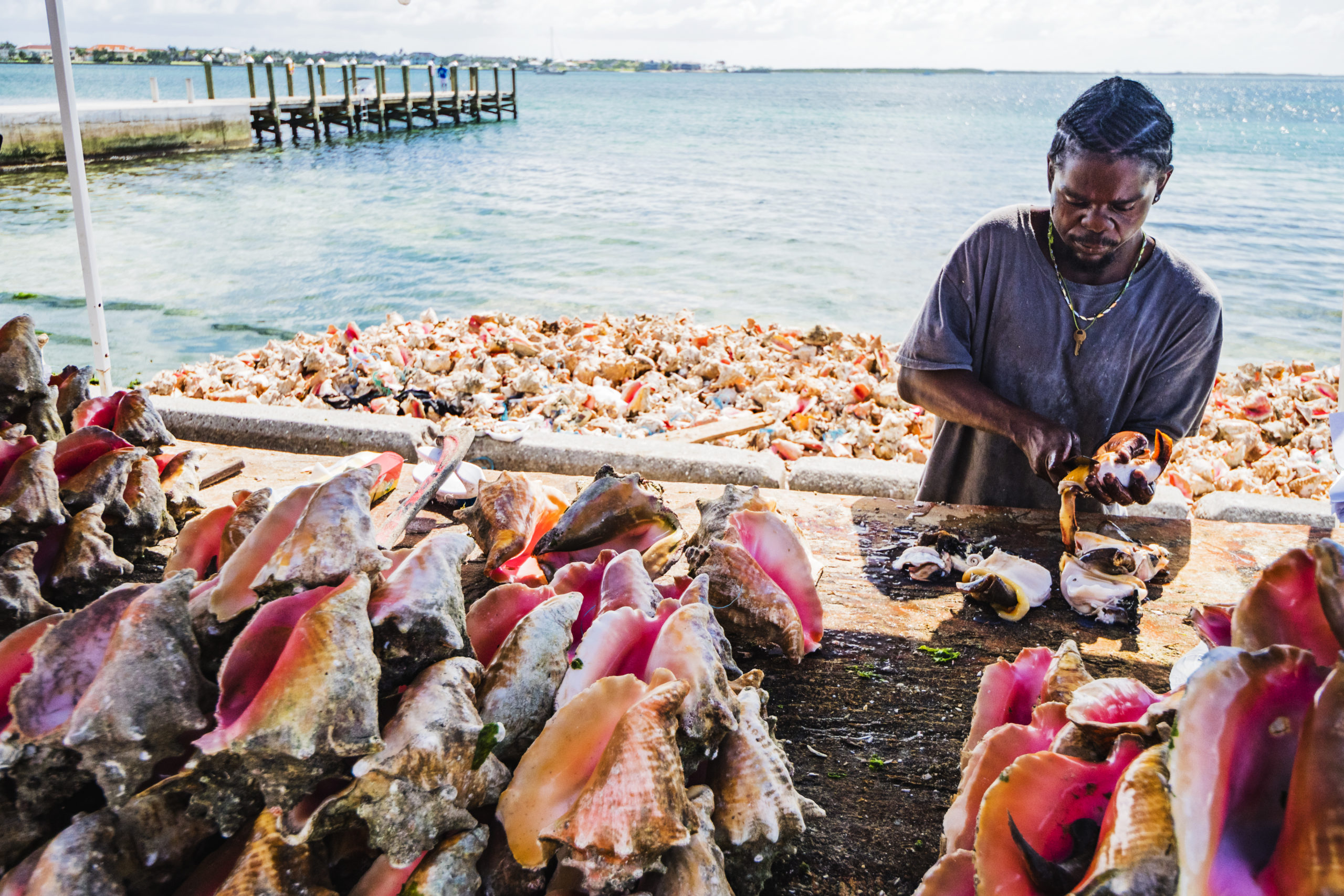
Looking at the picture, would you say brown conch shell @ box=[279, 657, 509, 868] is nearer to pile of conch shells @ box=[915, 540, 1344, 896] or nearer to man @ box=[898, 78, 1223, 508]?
pile of conch shells @ box=[915, 540, 1344, 896]

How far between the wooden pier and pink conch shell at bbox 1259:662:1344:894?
Answer: 30887mm

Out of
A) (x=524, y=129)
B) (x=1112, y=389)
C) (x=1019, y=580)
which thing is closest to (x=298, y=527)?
(x=1019, y=580)

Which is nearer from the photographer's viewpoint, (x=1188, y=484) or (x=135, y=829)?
(x=135, y=829)

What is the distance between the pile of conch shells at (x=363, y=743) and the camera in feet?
2.55

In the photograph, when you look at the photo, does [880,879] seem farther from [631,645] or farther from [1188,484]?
[1188,484]

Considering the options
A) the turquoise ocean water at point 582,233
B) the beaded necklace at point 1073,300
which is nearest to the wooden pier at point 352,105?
the turquoise ocean water at point 582,233

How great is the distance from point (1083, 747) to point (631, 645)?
0.48m

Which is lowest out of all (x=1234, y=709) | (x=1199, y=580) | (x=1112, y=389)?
(x=1199, y=580)

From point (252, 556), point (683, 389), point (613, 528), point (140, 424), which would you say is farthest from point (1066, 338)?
point (683, 389)

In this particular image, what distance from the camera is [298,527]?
942 millimetres

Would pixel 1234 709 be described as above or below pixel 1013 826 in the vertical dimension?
above

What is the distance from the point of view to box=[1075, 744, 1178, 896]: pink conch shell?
662 millimetres

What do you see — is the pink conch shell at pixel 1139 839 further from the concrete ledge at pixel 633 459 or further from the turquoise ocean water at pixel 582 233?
the turquoise ocean water at pixel 582 233

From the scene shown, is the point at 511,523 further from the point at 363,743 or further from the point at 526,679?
the point at 363,743
